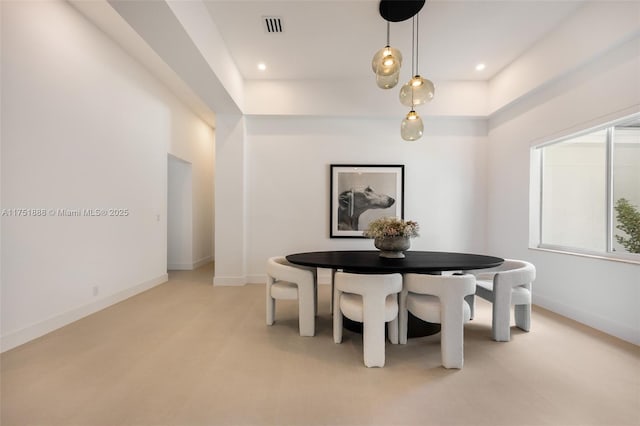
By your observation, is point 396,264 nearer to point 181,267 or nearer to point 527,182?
point 527,182

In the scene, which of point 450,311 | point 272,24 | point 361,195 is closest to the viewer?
point 450,311

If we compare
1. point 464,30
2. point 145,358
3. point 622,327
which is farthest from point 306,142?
point 622,327

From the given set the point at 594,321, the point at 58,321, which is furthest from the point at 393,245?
the point at 58,321

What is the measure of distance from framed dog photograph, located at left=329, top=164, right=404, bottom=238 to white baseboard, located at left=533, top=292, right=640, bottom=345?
2272 mm

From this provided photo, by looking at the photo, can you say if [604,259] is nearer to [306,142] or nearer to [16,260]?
[306,142]

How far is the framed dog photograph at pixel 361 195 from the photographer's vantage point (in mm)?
4828

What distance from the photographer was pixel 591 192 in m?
3.17

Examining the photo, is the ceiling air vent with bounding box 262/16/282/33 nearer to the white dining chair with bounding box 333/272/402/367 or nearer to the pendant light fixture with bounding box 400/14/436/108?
the pendant light fixture with bounding box 400/14/436/108

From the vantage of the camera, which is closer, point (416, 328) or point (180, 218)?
point (416, 328)

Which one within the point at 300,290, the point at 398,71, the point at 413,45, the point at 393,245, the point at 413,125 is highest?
the point at 413,45

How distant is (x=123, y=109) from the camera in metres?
3.87

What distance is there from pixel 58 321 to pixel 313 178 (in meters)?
3.68

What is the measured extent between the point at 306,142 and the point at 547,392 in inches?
167

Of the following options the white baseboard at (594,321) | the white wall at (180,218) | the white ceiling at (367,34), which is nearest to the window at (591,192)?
the white baseboard at (594,321)
